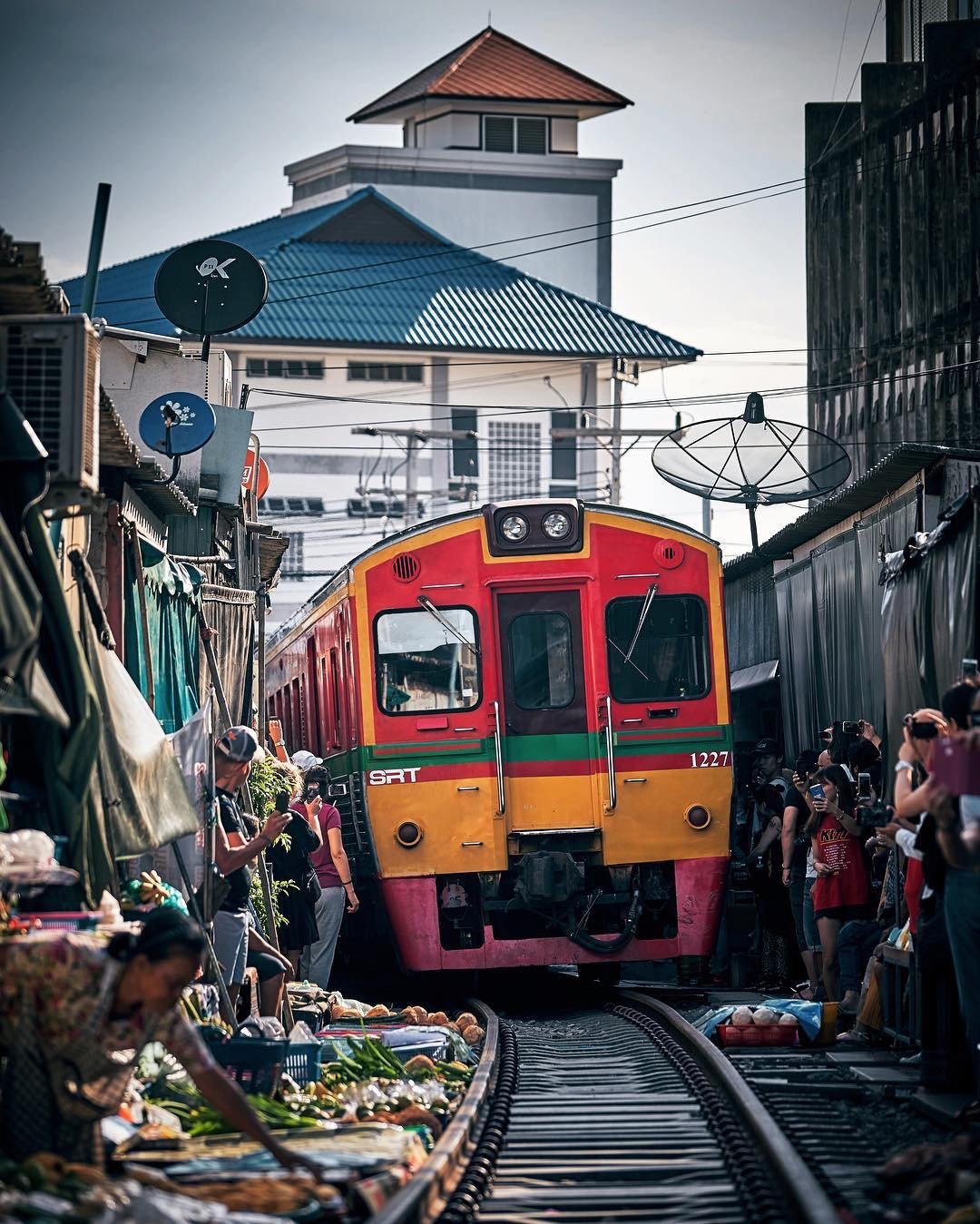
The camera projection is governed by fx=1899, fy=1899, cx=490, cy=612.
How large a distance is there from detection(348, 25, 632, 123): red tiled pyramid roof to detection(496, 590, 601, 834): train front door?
142ft

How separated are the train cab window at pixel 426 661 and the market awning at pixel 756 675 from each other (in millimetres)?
5026

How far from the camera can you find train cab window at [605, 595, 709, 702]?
46.1 ft

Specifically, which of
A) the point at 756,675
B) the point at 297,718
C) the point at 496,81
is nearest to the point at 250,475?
the point at 297,718

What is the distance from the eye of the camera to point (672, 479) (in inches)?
765

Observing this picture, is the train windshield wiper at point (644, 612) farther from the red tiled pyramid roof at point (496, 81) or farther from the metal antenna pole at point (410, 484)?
the red tiled pyramid roof at point (496, 81)

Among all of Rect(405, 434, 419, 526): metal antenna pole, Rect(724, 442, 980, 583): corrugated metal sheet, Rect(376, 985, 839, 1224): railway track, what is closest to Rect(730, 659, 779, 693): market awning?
Rect(724, 442, 980, 583): corrugated metal sheet

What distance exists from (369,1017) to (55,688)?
5.06m

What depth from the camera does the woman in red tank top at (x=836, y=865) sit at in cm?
1202

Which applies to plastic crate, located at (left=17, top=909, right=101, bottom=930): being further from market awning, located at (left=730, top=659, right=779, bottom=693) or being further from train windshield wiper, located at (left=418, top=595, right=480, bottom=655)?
market awning, located at (left=730, top=659, right=779, bottom=693)

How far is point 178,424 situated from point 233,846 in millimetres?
4497

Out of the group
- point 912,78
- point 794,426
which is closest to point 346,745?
point 794,426

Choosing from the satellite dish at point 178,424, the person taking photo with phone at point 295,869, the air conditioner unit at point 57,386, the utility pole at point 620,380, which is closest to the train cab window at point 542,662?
the person taking photo with phone at point 295,869

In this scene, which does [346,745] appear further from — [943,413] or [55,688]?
[943,413]

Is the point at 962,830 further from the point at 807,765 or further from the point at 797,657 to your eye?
the point at 797,657
